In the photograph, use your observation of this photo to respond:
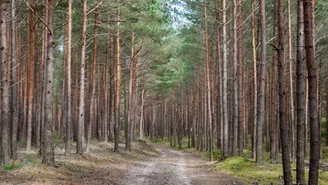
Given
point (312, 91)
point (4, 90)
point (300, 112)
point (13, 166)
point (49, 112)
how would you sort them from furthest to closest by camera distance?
point (49, 112) < point (13, 166) < point (4, 90) < point (300, 112) < point (312, 91)

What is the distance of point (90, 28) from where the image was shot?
26031mm

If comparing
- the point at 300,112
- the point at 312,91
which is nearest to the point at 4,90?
the point at 300,112

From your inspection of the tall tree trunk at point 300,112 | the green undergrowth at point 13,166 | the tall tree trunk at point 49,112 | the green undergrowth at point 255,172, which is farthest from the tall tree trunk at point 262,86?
the green undergrowth at point 13,166

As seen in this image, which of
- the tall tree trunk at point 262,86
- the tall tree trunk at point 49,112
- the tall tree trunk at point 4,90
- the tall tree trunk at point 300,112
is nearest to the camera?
the tall tree trunk at point 300,112

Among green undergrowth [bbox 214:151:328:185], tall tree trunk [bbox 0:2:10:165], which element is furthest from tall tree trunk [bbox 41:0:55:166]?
green undergrowth [bbox 214:151:328:185]

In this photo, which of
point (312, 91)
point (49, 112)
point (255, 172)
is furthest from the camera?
point (255, 172)

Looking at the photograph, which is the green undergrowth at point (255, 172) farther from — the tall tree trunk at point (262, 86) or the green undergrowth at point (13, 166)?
the green undergrowth at point (13, 166)

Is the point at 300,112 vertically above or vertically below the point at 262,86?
below

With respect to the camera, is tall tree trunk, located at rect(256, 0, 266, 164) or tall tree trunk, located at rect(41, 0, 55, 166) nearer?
tall tree trunk, located at rect(41, 0, 55, 166)

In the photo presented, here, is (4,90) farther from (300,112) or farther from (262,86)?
(262,86)

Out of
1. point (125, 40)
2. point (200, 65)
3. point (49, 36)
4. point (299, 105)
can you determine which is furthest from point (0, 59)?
point (200, 65)

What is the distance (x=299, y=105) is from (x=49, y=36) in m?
8.92

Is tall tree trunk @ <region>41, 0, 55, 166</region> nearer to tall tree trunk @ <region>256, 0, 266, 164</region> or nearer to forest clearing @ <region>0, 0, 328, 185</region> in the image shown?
forest clearing @ <region>0, 0, 328, 185</region>

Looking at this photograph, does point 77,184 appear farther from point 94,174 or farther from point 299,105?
point 299,105
